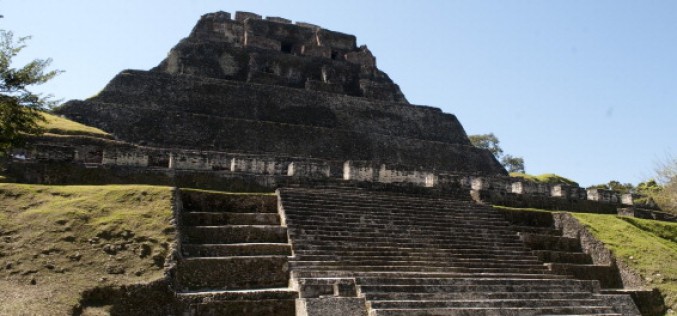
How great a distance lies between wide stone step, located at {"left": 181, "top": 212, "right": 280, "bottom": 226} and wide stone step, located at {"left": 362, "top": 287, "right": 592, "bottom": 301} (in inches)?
129

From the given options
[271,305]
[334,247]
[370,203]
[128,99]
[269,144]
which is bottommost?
[271,305]

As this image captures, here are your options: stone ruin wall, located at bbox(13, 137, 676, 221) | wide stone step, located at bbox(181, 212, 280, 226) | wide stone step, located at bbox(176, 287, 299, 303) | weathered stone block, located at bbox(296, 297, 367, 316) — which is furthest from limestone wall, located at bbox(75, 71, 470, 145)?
weathered stone block, located at bbox(296, 297, 367, 316)

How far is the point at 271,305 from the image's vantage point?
351 inches

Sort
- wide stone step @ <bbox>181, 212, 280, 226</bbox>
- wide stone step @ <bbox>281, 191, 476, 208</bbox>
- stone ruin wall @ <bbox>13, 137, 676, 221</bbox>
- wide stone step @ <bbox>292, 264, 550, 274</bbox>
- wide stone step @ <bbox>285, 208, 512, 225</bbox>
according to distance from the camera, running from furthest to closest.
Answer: stone ruin wall @ <bbox>13, 137, 676, 221</bbox> < wide stone step @ <bbox>281, 191, 476, 208</bbox> < wide stone step @ <bbox>285, 208, 512, 225</bbox> < wide stone step @ <bbox>181, 212, 280, 226</bbox> < wide stone step @ <bbox>292, 264, 550, 274</bbox>

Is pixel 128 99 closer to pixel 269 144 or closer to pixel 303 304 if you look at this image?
pixel 269 144

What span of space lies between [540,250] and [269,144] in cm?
1074

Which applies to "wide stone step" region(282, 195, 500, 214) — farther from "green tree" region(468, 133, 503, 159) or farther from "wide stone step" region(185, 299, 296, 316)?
"green tree" region(468, 133, 503, 159)

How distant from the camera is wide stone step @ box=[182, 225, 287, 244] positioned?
10.3m

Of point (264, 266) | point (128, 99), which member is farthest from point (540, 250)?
point (128, 99)

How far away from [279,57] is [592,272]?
2018 cm

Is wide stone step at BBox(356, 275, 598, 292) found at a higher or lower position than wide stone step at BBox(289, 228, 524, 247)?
lower

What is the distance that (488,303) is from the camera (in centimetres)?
959

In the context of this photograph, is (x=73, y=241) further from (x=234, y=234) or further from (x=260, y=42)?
(x=260, y=42)

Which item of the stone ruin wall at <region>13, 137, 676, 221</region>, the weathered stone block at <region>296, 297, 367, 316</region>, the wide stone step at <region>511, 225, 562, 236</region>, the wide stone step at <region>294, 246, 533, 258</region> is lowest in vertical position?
the weathered stone block at <region>296, 297, 367, 316</region>
